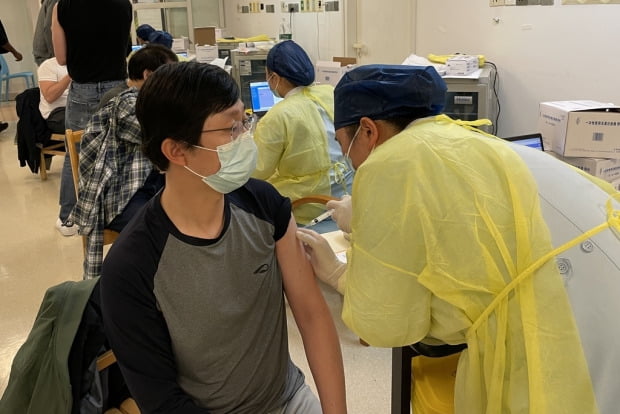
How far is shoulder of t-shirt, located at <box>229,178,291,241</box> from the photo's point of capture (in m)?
1.32

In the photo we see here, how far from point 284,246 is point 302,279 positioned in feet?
0.31

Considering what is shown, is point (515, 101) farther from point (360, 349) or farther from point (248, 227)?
point (248, 227)

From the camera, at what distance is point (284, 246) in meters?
1.34

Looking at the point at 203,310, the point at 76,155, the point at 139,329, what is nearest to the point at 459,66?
the point at 76,155

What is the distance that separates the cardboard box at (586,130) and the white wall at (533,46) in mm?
550

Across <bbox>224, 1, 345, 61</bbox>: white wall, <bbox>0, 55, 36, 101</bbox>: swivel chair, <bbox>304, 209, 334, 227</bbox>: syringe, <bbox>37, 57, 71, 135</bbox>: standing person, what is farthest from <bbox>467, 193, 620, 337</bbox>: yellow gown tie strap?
<bbox>0, 55, 36, 101</bbox>: swivel chair

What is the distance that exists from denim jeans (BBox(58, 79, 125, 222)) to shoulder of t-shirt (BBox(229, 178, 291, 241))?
2111 mm

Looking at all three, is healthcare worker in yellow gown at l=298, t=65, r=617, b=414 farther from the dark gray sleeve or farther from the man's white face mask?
the dark gray sleeve

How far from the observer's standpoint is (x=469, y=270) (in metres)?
1.03

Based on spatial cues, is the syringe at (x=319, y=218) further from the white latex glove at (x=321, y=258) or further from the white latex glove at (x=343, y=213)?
the white latex glove at (x=321, y=258)

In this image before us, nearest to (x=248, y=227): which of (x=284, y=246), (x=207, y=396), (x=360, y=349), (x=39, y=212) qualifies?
(x=284, y=246)

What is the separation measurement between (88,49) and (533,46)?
2321mm

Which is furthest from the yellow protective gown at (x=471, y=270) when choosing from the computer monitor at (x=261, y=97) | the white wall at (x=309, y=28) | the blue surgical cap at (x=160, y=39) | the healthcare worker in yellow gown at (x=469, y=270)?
the blue surgical cap at (x=160, y=39)

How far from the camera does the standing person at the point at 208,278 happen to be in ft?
3.84
